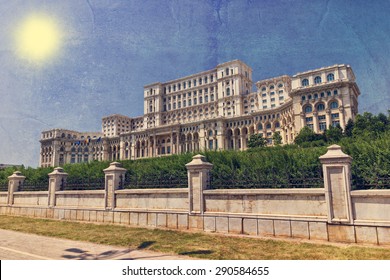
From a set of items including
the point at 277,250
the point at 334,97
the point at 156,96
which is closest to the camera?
the point at 277,250

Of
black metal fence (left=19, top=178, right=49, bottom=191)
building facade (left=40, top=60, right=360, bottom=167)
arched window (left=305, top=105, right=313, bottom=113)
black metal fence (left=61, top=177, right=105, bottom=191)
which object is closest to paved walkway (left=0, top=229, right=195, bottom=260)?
black metal fence (left=61, top=177, right=105, bottom=191)

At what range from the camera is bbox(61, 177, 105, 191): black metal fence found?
1719 centimetres

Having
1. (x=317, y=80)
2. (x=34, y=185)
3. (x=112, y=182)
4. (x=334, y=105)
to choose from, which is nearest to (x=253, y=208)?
(x=112, y=182)

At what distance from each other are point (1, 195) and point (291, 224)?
24.0 metres

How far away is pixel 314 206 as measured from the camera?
10.3 metres

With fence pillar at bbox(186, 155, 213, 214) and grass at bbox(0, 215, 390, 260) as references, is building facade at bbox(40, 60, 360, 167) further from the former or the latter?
grass at bbox(0, 215, 390, 260)

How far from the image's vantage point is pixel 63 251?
9367 mm

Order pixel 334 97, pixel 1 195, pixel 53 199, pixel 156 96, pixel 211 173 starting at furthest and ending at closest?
pixel 156 96, pixel 334 97, pixel 1 195, pixel 53 199, pixel 211 173

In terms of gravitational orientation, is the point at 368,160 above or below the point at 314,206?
above

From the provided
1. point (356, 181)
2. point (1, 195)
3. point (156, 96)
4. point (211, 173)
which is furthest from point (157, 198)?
point (156, 96)

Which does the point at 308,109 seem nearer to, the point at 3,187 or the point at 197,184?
the point at 3,187

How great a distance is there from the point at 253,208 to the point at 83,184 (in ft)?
38.4

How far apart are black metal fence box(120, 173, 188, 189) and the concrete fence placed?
1.89ft

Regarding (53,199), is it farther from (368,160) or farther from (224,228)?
(368,160)
